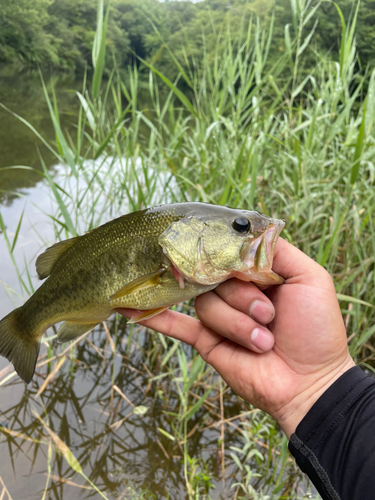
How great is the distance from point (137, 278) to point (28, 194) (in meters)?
7.38

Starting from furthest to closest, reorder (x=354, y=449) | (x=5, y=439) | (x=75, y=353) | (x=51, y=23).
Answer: (x=51, y=23) < (x=75, y=353) < (x=5, y=439) < (x=354, y=449)

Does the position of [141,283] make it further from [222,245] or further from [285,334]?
[285,334]

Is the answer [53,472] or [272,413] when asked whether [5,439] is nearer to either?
[53,472]

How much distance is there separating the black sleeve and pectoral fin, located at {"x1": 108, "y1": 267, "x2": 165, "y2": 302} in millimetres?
920

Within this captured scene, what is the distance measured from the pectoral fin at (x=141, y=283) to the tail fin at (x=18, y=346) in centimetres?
67

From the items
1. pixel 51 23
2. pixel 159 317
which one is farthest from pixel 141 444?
pixel 51 23

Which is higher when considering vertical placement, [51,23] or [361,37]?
[51,23]

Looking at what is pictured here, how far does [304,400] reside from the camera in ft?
5.27

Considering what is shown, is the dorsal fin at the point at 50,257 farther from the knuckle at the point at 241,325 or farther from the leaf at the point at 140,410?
the leaf at the point at 140,410

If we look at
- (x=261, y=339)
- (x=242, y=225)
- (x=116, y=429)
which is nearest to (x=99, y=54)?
(x=242, y=225)

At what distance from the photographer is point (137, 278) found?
1620 mm

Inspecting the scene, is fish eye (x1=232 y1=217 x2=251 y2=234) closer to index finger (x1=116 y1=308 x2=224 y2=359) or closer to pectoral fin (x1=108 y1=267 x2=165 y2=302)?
pectoral fin (x1=108 y1=267 x2=165 y2=302)

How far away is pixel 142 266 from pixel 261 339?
67 cm

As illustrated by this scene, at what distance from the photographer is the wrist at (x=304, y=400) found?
159 centimetres
